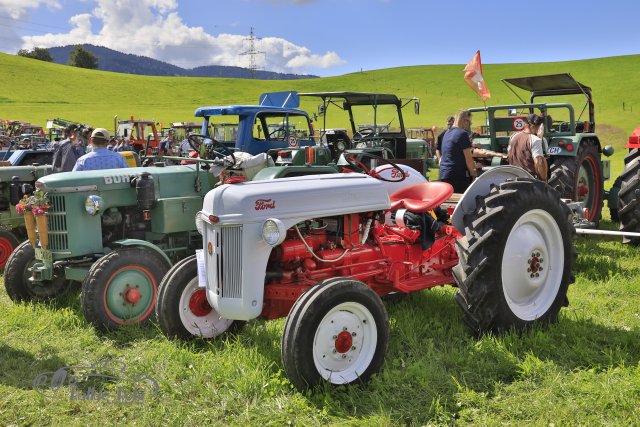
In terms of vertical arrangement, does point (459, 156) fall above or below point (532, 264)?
above

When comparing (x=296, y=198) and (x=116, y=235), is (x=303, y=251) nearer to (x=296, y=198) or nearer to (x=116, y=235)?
(x=296, y=198)

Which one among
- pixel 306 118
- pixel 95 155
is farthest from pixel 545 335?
pixel 306 118

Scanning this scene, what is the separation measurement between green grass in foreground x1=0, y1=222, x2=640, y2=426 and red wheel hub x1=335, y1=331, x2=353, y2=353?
8.9 inches

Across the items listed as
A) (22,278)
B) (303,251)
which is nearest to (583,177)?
(303,251)

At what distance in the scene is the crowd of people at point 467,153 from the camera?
6016 mm

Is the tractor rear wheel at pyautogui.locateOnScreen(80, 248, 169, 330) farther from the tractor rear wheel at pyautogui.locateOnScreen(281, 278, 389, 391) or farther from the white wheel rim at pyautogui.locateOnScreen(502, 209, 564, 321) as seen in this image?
the white wheel rim at pyautogui.locateOnScreen(502, 209, 564, 321)

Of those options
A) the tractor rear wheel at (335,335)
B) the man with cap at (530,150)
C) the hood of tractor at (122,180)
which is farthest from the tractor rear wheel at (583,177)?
the tractor rear wheel at (335,335)

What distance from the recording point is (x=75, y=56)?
8825cm

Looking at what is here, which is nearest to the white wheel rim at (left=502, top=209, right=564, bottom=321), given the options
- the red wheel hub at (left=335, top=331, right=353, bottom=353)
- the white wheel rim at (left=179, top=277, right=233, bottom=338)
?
the red wheel hub at (left=335, top=331, right=353, bottom=353)

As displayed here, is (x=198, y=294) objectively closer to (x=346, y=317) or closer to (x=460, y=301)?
(x=346, y=317)

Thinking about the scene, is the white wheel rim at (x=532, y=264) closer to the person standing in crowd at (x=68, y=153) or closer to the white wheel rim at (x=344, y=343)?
the white wheel rim at (x=344, y=343)

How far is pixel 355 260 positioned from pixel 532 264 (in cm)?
132

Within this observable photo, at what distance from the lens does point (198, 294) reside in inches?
158

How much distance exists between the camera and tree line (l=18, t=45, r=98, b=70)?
8850 centimetres
